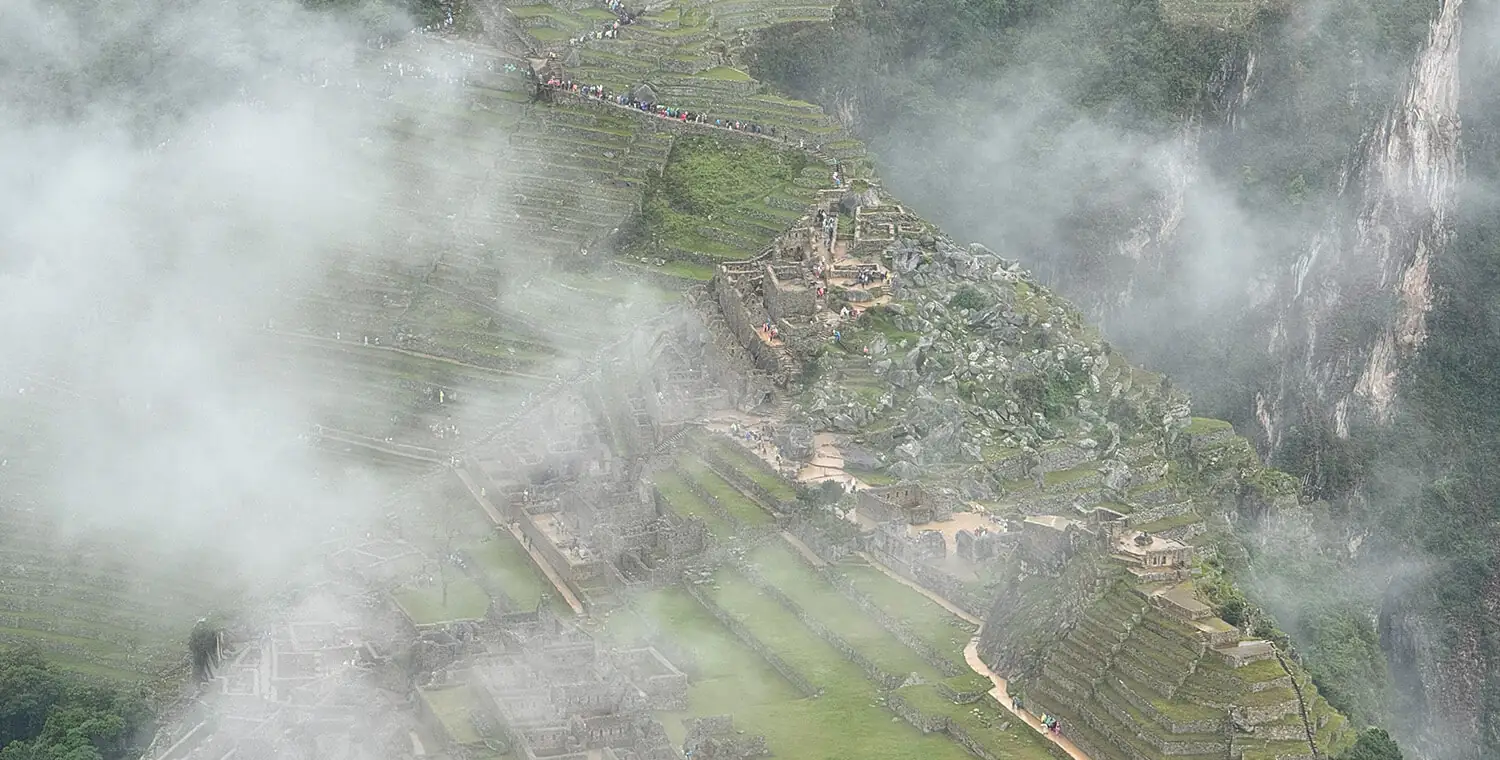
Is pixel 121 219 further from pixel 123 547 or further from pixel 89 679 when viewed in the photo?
pixel 89 679

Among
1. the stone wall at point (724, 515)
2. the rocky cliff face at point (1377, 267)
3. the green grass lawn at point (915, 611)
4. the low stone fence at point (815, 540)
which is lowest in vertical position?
the rocky cliff face at point (1377, 267)

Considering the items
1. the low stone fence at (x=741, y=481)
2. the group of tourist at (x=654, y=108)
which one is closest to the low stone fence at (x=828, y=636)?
the low stone fence at (x=741, y=481)

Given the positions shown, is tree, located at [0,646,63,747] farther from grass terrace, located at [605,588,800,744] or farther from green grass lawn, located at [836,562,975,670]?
green grass lawn, located at [836,562,975,670]

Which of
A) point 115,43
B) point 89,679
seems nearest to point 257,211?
point 115,43

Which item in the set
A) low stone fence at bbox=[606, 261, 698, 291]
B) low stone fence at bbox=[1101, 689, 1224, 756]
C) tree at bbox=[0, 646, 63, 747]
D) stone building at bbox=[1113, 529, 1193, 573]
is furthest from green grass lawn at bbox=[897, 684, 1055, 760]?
low stone fence at bbox=[606, 261, 698, 291]

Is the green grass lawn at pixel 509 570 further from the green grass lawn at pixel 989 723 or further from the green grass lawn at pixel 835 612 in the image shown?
the green grass lawn at pixel 989 723

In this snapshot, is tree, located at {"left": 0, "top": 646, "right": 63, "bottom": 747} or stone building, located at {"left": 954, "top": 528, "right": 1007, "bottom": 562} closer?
tree, located at {"left": 0, "top": 646, "right": 63, "bottom": 747}
